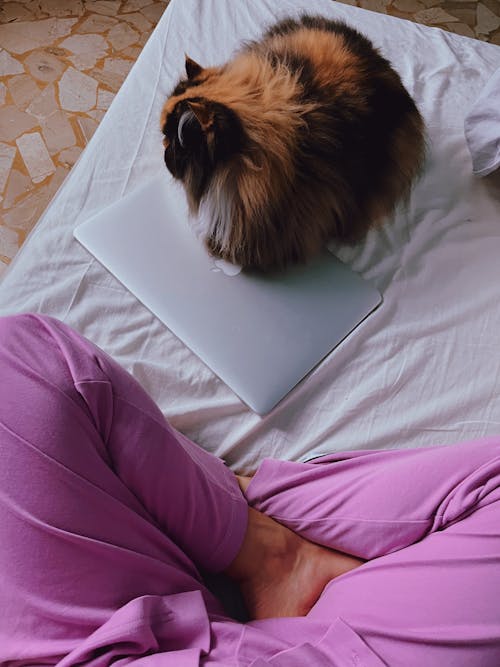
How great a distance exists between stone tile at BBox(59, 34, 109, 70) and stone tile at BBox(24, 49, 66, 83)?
0.05 meters

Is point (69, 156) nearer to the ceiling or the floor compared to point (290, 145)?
nearer to the floor

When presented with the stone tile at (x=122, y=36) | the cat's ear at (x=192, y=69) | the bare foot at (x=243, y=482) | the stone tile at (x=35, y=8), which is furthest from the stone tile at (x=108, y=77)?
the bare foot at (x=243, y=482)

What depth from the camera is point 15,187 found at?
1637mm

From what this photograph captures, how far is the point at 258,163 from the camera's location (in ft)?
3.22

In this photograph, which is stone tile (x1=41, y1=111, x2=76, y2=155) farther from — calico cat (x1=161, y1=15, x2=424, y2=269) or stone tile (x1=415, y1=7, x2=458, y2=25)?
stone tile (x1=415, y1=7, x2=458, y2=25)

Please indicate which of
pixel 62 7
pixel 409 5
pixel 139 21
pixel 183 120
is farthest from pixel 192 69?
pixel 409 5

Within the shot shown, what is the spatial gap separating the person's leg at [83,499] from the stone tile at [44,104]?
1171 millimetres

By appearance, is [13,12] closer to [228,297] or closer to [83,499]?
[228,297]

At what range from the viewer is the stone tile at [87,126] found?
1.73 m

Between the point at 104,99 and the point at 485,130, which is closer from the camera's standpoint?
the point at 485,130

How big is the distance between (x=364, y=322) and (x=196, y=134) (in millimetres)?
416

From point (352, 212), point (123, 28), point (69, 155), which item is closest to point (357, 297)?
point (352, 212)

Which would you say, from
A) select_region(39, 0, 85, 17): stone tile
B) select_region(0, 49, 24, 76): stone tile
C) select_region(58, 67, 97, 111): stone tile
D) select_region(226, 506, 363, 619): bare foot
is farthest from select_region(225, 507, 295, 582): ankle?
select_region(39, 0, 85, 17): stone tile

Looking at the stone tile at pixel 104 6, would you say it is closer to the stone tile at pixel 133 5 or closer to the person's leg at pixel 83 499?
the stone tile at pixel 133 5
